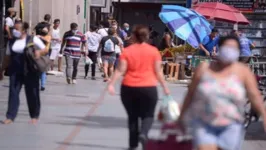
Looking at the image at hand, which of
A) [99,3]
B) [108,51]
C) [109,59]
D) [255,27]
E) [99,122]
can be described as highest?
[99,3]

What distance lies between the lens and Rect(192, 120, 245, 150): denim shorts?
7180 mm

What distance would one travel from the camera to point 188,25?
22.8 m

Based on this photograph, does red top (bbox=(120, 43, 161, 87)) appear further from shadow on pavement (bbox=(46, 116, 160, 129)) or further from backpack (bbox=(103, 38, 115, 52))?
backpack (bbox=(103, 38, 115, 52))

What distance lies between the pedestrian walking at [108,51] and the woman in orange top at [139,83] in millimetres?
11972

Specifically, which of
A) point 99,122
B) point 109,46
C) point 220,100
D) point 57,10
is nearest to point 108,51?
point 109,46

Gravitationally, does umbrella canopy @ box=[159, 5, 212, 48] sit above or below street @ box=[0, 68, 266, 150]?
above

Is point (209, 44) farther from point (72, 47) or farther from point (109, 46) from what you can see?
point (72, 47)

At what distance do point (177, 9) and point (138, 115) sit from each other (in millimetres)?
13628

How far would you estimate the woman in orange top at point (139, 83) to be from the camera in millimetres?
10000

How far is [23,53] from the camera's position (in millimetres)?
12531

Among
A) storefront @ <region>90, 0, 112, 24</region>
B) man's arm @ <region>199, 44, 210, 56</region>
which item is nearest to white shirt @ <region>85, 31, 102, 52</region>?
man's arm @ <region>199, 44, 210, 56</region>

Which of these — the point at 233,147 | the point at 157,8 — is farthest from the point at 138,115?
the point at 157,8

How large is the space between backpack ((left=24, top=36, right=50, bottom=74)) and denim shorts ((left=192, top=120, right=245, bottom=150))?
18.0 feet

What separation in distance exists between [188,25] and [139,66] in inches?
506
